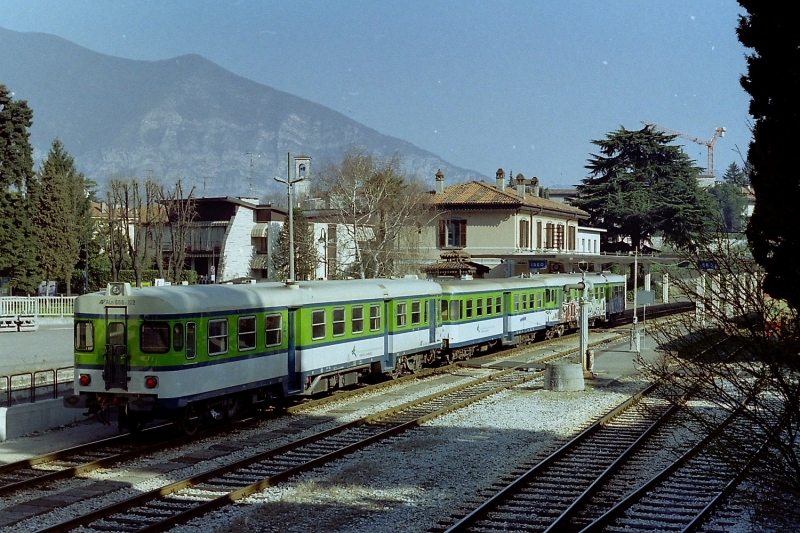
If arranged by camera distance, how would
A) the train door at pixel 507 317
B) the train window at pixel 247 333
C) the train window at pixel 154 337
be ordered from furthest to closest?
the train door at pixel 507 317 < the train window at pixel 247 333 < the train window at pixel 154 337

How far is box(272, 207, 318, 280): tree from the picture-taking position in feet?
179

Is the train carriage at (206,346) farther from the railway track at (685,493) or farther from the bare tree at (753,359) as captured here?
the bare tree at (753,359)

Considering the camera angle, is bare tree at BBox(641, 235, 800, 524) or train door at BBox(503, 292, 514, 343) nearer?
bare tree at BBox(641, 235, 800, 524)

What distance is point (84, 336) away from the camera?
1691cm

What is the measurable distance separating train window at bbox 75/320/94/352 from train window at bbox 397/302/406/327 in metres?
9.78

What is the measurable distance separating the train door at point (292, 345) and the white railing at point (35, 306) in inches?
908

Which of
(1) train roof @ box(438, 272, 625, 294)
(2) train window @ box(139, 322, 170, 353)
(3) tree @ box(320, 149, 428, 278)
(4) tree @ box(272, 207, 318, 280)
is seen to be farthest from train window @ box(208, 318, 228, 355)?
(4) tree @ box(272, 207, 318, 280)

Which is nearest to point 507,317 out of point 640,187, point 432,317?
point 432,317

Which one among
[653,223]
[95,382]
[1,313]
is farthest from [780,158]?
[653,223]

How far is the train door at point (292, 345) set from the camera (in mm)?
19859

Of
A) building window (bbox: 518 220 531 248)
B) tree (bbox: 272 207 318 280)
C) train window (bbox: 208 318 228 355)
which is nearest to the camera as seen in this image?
train window (bbox: 208 318 228 355)

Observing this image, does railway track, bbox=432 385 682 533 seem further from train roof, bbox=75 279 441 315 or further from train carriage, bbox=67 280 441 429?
train roof, bbox=75 279 441 315

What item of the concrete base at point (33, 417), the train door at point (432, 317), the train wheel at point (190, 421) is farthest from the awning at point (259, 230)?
the train wheel at point (190, 421)

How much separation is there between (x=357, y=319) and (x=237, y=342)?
5.33 meters
